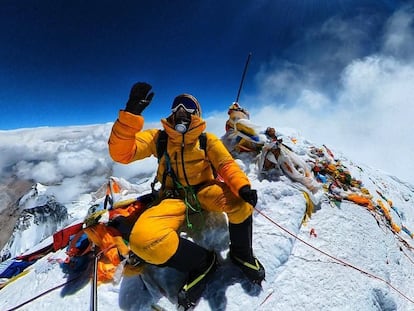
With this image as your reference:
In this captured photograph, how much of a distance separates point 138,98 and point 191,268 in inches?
73.5

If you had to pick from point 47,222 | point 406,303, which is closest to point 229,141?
point 406,303

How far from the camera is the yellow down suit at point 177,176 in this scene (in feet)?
7.64

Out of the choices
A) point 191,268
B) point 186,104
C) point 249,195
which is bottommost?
point 191,268

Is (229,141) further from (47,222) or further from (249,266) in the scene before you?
(47,222)

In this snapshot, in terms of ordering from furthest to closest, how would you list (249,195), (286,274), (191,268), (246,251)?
(286,274)
(246,251)
(191,268)
(249,195)

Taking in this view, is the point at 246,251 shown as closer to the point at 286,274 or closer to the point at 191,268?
the point at 191,268

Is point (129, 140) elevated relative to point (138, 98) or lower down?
lower down

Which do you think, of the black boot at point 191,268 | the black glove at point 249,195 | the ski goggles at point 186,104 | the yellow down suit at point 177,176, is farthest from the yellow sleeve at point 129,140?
the black glove at point 249,195

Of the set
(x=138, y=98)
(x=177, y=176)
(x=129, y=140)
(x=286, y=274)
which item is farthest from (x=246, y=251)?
(x=138, y=98)

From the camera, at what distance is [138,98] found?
2.53 metres

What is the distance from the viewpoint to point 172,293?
8.85 feet

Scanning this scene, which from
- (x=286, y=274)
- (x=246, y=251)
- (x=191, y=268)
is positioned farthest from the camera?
(x=286, y=274)

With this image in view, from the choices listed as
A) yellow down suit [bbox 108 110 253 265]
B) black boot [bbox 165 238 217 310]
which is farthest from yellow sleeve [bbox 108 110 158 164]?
black boot [bbox 165 238 217 310]

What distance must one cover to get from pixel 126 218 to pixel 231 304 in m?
1.71
